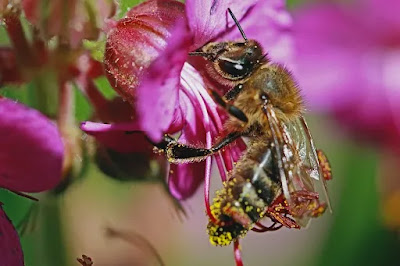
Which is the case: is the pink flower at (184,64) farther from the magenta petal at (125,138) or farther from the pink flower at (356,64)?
the pink flower at (356,64)

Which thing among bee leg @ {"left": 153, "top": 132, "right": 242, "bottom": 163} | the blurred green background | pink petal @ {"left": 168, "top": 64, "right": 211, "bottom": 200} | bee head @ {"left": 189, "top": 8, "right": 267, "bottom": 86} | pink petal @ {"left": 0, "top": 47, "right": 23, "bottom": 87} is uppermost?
bee head @ {"left": 189, "top": 8, "right": 267, "bottom": 86}

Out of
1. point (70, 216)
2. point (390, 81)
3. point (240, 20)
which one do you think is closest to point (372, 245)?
point (390, 81)

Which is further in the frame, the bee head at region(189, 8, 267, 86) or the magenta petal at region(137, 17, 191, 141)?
the bee head at region(189, 8, 267, 86)

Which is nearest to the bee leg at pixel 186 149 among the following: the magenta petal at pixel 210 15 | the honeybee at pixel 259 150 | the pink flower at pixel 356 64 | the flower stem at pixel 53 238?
the honeybee at pixel 259 150

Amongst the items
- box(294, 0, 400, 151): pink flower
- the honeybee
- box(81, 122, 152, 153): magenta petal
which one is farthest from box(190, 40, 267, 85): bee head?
box(294, 0, 400, 151): pink flower

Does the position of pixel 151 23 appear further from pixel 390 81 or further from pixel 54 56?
pixel 390 81

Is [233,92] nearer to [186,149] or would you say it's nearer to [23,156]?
[186,149]

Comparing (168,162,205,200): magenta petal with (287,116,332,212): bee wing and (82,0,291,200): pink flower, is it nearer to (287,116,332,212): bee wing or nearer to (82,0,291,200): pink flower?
(82,0,291,200): pink flower
